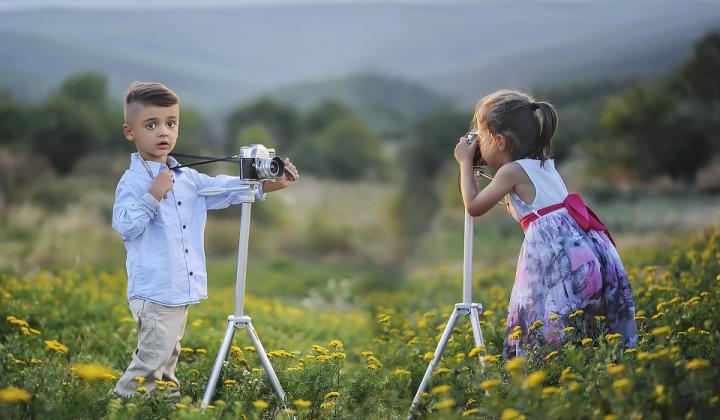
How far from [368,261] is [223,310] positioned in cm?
832

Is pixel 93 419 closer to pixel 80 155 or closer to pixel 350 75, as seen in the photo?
pixel 80 155

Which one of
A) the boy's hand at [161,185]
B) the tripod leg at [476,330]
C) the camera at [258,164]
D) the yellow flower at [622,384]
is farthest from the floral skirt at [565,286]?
the boy's hand at [161,185]

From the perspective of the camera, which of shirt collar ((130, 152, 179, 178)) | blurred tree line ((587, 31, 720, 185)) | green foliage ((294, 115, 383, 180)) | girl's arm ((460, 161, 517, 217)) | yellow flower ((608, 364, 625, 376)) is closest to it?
yellow flower ((608, 364, 625, 376))

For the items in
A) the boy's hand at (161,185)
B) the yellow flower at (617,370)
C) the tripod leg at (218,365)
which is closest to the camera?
the yellow flower at (617,370)

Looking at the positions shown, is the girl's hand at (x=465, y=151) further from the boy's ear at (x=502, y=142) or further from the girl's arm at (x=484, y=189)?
the boy's ear at (x=502, y=142)

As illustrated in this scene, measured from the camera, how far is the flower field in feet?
9.82

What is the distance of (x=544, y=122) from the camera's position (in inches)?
163

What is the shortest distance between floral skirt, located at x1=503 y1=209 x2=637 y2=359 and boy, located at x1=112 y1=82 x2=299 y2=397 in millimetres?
1242

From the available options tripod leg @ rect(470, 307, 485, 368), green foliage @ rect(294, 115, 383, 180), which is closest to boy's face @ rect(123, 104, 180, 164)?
tripod leg @ rect(470, 307, 485, 368)

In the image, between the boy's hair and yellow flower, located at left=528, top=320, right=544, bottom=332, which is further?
the boy's hair

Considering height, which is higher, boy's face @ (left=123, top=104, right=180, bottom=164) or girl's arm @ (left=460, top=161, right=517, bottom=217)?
boy's face @ (left=123, top=104, right=180, bottom=164)

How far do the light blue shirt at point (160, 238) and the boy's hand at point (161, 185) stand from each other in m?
0.03

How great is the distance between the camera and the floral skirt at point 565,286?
4016 millimetres

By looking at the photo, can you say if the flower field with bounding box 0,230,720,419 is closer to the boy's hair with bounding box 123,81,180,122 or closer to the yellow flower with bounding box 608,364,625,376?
the yellow flower with bounding box 608,364,625,376
